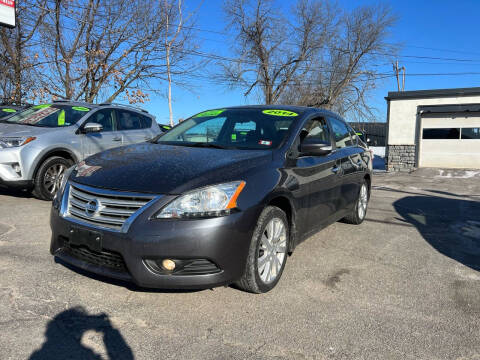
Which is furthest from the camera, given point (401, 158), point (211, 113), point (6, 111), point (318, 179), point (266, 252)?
point (401, 158)

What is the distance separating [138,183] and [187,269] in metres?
0.69

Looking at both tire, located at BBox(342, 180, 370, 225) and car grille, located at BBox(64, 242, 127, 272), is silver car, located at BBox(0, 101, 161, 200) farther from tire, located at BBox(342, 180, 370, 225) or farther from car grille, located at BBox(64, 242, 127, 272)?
tire, located at BBox(342, 180, 370, 225)

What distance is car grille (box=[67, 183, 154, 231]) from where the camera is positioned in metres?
2.61

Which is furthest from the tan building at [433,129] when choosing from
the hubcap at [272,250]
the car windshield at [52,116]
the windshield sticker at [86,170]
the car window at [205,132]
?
the windshield sticker at [86,170]

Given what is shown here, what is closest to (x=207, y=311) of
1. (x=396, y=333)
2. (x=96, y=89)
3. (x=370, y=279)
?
(x=396, y=333)

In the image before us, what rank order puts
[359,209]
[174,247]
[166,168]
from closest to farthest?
[174,247] → [166,168] → [359,209]

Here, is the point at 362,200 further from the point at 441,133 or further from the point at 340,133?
the point at 441,133

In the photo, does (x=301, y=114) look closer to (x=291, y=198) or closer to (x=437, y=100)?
(x=291, y=198)

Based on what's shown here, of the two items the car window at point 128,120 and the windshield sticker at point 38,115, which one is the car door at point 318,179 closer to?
the car window at point 128,120

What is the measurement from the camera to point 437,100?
1606cm

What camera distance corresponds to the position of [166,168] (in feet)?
9.58

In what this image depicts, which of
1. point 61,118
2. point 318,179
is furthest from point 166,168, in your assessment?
point 61,118

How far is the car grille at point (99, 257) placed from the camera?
262 cm

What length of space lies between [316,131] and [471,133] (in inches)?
567
